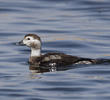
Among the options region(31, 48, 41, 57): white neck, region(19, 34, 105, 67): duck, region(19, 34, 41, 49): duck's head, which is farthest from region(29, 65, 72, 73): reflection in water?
region(19, 34, 41, 49): duck's head

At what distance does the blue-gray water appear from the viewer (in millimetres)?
14758

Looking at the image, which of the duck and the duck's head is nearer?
the duck

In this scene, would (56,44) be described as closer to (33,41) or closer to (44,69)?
(33,41)

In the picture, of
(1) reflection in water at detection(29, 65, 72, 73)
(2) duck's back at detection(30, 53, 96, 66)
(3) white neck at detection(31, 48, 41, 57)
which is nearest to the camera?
(1) reflection in water at detection(29, 65, 72, 73)

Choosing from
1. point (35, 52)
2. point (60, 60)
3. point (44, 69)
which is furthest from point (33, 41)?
point (44, 69)

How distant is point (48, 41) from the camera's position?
2127 centimetres

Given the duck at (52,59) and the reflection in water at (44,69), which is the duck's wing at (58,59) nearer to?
the duck at (52,59)

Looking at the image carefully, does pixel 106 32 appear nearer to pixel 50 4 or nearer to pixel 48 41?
pixel 48 41

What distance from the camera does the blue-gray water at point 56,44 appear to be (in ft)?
48.4

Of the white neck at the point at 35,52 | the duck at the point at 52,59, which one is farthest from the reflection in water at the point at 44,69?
the white neck at the point at 35,52

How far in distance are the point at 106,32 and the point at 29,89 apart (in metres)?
8.03

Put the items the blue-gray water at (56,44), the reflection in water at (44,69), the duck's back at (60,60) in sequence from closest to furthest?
the blue-gray water at (56,44), the reflection in water at (44,69), the duck's back at (60,60)

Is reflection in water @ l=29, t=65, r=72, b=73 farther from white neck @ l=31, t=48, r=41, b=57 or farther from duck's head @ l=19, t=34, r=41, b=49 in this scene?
duck's head @ l=19, t=34, r=41, b=49

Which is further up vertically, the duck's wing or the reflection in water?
the duck's wing
